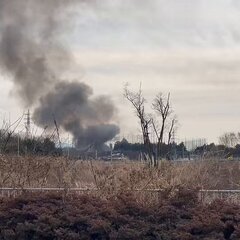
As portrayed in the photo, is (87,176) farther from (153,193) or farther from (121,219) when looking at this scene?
(121,219)

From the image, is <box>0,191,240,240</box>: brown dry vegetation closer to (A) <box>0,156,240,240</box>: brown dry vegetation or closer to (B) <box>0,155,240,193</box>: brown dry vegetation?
(A) <box>0,156,240,240</box>: brown dry vegetation

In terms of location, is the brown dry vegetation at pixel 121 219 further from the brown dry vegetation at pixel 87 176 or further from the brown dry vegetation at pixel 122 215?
the brown dry vegetation at pixel 87 176

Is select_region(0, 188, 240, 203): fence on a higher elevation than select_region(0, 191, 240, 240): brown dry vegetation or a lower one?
higher

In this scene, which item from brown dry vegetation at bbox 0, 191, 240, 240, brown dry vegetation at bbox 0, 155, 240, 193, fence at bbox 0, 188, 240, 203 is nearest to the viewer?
brown dry vegetation at bbox 0, 191, 240, 240

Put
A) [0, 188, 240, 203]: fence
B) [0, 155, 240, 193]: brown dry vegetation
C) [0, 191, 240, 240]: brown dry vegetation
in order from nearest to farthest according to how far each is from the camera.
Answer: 1. [0, 191, 240, 240]: brown dry vegetation
2. [0, 188, 240, 203]: fence
3. [0, 155, 240, 193]: brown dry vegetation

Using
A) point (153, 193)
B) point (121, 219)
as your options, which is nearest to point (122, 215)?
point (121, 219)

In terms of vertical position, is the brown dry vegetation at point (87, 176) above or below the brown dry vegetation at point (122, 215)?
above

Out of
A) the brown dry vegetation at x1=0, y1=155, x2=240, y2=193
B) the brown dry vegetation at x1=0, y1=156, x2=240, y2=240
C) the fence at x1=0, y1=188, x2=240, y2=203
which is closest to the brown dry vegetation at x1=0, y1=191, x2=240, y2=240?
the brown dry vegetation at x1=0, y1=156, x2=240, y2=240

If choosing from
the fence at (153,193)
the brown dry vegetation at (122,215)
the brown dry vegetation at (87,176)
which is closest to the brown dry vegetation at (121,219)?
the brown dry vegetation at (122,215)

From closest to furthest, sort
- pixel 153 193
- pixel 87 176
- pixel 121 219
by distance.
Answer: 1. pixel 121 219
2. pixel 153 193
3. pixel 87 176

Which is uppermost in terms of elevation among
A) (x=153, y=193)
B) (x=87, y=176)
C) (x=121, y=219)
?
(x=87, y=176)

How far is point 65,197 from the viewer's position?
31.2ft

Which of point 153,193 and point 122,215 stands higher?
point 153,193

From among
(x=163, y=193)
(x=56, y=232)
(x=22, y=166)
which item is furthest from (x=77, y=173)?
(x=56, y=232)
